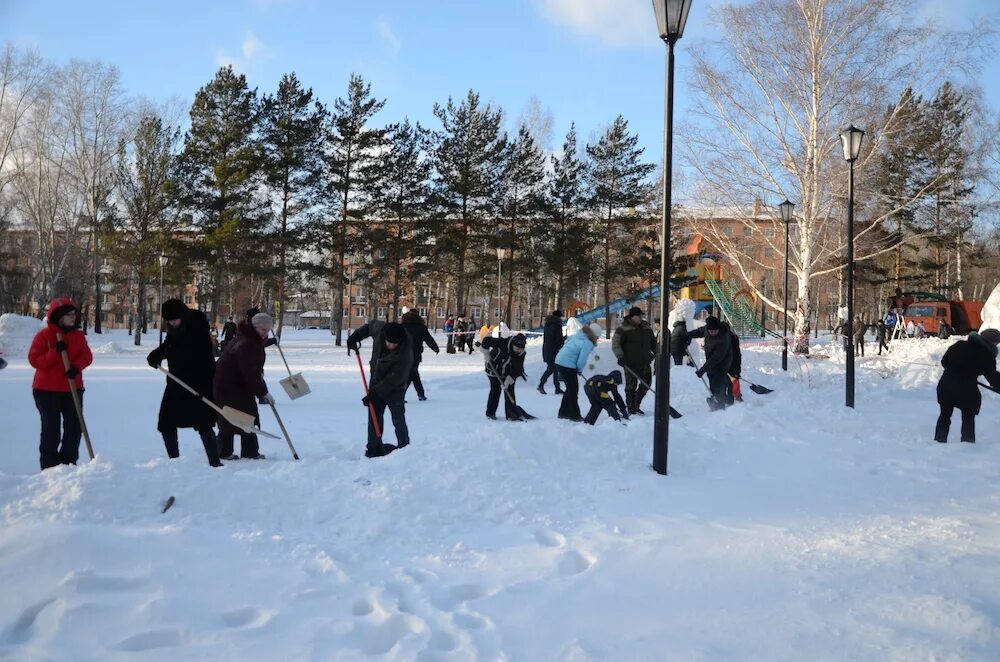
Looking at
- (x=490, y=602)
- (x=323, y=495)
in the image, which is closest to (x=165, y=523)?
(x=323, y=495)

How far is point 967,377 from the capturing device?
26.9 ft

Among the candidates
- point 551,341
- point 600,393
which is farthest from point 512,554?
point 551,341

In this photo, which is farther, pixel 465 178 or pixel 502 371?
pixel 465 178

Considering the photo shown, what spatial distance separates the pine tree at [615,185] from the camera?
35750 mm

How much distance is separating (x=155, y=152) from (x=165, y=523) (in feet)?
110

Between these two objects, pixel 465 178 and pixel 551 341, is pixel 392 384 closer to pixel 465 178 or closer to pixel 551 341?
pixel 551 341

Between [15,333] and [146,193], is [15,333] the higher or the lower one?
the lower one

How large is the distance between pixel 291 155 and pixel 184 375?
87.6 ft

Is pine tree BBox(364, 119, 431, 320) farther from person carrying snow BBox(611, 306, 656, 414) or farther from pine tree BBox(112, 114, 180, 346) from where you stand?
person carrying snow BBox(611, 306, 656, 414)

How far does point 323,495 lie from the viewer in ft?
16.4

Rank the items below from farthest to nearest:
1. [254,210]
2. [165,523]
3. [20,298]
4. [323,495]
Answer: [20,298], [254,210], [323,495], [165,523]

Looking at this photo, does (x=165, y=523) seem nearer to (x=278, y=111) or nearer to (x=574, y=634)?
(x=574, y=634)

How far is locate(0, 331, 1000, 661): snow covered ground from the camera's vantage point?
3.18m

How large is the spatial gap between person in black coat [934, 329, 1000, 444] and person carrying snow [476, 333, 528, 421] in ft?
17.6
